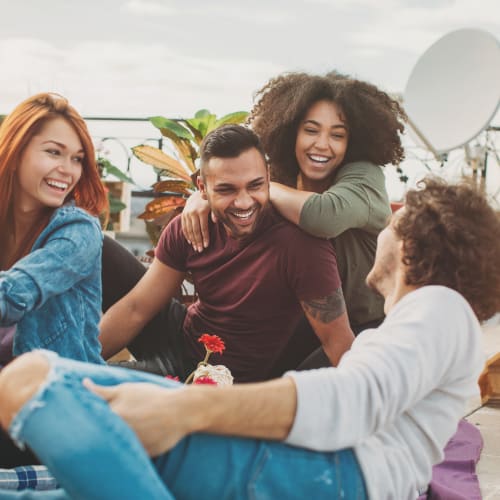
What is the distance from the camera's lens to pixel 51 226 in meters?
1.88

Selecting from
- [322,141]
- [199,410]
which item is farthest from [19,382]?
[322,141]

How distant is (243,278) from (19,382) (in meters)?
1.31

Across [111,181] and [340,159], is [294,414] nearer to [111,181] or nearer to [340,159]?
[340,159]

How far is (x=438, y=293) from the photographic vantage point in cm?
121

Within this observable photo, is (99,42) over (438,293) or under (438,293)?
over

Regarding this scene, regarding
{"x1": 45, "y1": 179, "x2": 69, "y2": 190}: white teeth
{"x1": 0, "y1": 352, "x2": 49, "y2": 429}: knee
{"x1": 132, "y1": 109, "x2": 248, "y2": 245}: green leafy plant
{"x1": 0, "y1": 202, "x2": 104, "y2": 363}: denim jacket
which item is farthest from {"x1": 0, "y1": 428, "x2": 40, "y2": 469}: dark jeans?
{"x1": 132, "y1": 109, "x2": 248, "y2": 245}: green leafy plant

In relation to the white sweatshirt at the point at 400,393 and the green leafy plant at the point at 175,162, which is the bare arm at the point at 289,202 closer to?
the white sweatshirt at the point at 400,393

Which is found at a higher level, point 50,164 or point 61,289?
point 50,164

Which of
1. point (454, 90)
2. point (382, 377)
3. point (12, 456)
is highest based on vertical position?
point (454, 90)

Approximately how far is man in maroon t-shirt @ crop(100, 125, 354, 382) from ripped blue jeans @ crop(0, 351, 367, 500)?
1.08 m

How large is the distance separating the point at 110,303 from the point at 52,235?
798 millimetres

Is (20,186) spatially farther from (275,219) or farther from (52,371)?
(52,371)

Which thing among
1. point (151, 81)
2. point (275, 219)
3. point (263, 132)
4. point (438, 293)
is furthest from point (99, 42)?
point (438, 293)

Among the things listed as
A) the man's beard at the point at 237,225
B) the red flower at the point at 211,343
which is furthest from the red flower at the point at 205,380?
the man's beard at the point at 237,225
